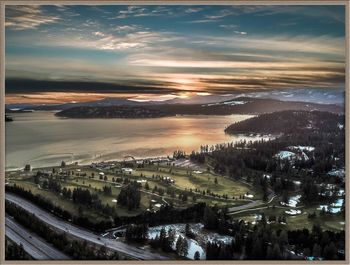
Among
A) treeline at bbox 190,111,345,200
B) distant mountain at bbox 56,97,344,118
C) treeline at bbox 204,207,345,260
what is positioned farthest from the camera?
distant mountain at bbox 56,97,344,118

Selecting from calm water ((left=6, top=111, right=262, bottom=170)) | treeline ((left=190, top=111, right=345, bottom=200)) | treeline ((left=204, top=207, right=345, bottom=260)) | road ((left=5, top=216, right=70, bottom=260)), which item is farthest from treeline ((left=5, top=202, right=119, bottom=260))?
treeline ((left=190, top=111, right=345, bottom=200))

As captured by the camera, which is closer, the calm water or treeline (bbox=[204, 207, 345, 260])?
treeline (bbox=[204, 207, 345, 260])

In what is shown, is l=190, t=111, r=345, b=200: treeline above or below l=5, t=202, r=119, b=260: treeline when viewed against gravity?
above

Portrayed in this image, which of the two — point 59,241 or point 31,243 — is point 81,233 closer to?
point 59,241

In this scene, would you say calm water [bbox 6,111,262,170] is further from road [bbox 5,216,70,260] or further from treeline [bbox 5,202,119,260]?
road [bbox 5,216,70,260]

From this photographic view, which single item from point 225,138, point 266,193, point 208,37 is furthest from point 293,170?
point 208,37

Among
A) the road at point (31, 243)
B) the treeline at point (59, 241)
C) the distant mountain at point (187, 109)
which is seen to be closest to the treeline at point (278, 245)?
the treeline at point (59, 241)

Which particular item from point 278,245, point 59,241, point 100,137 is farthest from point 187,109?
point 59,241

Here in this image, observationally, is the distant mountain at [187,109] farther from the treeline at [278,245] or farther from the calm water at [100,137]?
the treeline at [278,245]
